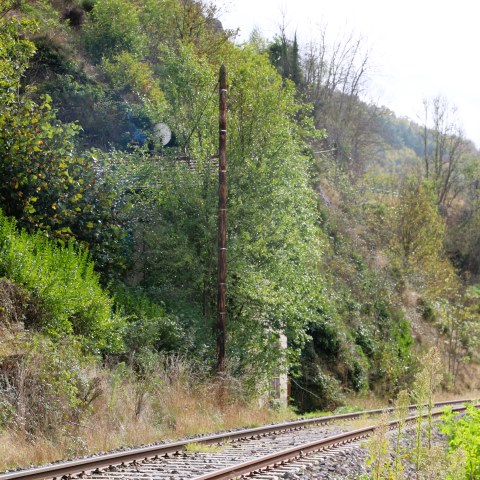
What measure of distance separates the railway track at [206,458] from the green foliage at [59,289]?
4193 millimetres

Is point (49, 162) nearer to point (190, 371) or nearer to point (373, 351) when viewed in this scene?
point (190, 371)

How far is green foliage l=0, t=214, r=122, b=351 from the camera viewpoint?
17.0m

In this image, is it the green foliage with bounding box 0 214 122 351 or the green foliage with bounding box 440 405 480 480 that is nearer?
the green foliage with bounding box 440 405 480 480

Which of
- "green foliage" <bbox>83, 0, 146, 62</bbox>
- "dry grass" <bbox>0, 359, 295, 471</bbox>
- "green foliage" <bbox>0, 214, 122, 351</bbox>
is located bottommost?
"dry grass" <bbox>0, 359, 295, 471</bbox>

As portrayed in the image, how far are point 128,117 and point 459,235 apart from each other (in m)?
30.2

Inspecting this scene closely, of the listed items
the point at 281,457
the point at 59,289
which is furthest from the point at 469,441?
the point at 59,289

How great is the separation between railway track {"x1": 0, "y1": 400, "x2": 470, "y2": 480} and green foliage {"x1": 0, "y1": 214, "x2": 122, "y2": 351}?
419 centimetres

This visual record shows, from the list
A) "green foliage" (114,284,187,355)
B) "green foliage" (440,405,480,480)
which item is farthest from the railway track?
"green foliage" (114,284,187,355)

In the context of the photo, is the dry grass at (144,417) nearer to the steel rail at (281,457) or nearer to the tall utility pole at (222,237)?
the tall utility pole at (222,237)

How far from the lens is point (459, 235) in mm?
60125

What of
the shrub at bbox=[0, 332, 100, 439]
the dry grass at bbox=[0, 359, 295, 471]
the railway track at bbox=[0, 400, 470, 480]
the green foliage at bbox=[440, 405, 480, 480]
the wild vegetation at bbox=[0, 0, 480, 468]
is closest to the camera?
the railway track at bbox=[0, 400, 470, 480]

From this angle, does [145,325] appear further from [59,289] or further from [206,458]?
[206,458]

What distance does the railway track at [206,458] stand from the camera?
1069 centimetres

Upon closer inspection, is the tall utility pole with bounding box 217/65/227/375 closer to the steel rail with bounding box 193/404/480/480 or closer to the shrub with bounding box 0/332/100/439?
the steel rail with bounding box 193/404/480/480
